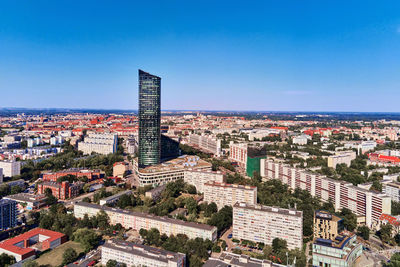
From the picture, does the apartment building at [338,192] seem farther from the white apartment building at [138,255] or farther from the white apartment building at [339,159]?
the white apartment building at [138,255]

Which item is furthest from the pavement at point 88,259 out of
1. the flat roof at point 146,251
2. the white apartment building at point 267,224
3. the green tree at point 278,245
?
the green tree at point 278,245

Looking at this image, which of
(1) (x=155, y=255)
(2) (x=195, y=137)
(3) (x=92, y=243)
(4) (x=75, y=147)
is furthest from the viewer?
(2) (x=195, y=137)

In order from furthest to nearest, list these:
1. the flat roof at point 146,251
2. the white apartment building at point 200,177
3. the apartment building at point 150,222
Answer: the white apartment building at point 200,177 → the apartment building at point 150,222 → the flat roof at point 146,251

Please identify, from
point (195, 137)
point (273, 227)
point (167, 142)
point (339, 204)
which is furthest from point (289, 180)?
point (195, 137)

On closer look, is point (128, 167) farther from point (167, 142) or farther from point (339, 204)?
point (339, 204)

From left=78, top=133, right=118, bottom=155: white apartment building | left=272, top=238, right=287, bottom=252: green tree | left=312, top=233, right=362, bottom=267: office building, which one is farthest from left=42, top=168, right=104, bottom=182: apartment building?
left=312, top=233, right=362, bottom=267: office building

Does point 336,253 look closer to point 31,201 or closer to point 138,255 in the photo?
point 138,255

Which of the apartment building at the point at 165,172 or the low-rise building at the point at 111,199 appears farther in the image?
the apartment building at the point at 165,172
